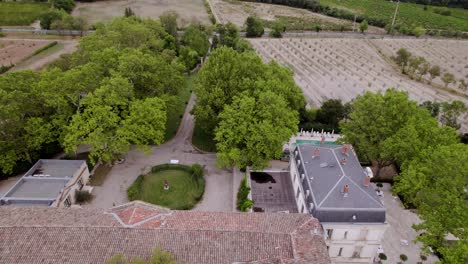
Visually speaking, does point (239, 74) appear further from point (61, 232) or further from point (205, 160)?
point (61, 232)

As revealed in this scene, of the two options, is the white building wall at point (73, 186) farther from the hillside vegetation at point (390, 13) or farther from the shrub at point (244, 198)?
the hillside vegetation at point (390, 13)

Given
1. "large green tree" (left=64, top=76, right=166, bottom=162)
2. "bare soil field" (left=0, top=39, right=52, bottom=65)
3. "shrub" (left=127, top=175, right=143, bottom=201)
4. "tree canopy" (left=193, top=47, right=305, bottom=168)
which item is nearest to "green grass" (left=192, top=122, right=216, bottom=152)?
"tree canopy" (left=193, top=47, right=305, bottom=168)

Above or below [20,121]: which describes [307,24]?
above

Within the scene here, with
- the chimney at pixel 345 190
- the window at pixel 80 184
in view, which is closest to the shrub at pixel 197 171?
the window at pixel 80 184

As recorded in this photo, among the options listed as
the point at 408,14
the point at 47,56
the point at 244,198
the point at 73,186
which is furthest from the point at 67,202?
the point at 408,14

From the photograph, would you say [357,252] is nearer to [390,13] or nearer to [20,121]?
[20,121]

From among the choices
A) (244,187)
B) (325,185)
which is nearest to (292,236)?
(325,185)

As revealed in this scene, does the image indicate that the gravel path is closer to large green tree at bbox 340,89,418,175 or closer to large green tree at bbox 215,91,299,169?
large green tree at bbox 215,91,299,169
